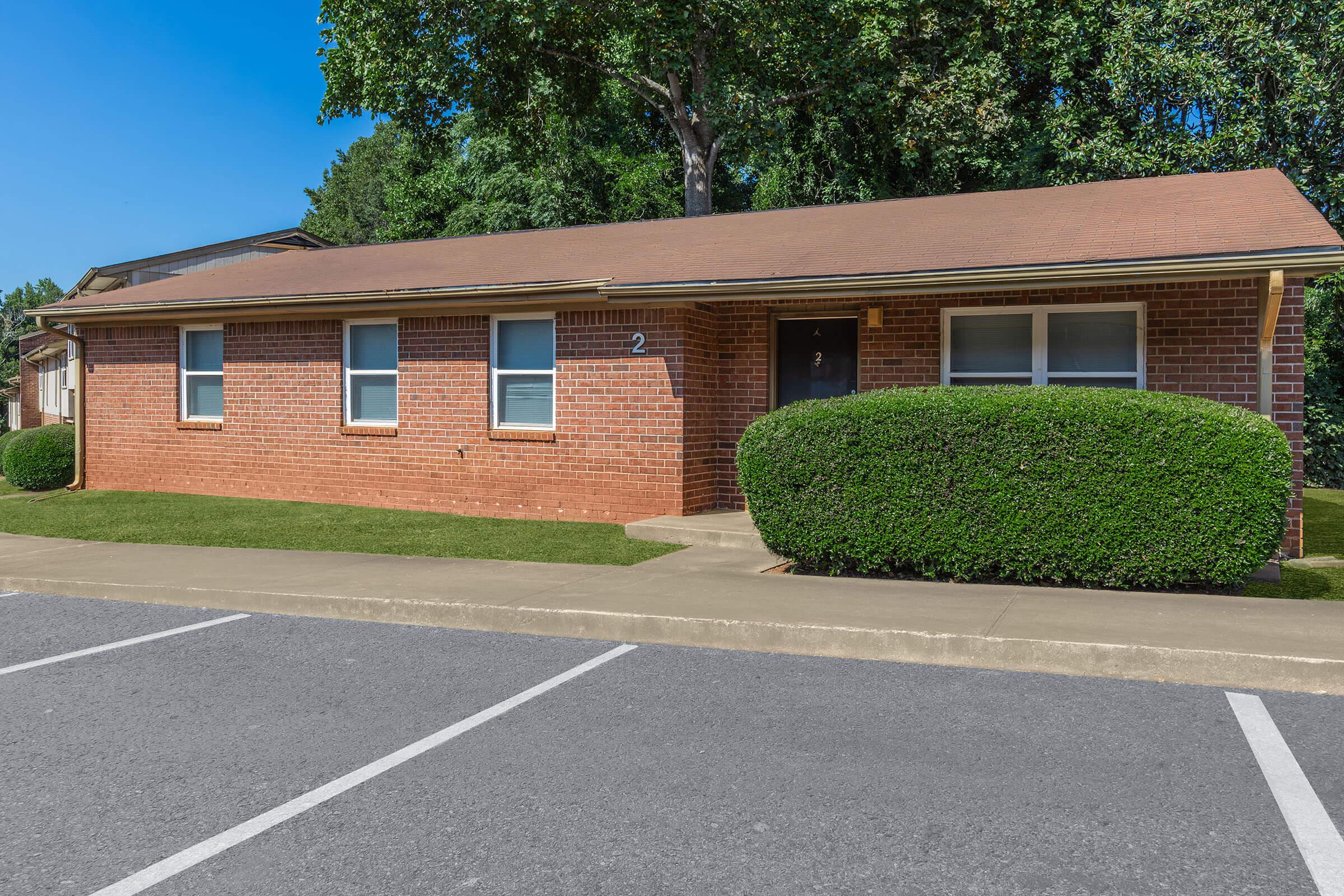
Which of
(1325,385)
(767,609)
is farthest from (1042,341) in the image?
(1325,385)

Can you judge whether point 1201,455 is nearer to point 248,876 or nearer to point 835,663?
point 835,663

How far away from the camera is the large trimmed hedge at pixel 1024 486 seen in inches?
289

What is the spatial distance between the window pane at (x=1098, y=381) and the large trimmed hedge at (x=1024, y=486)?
2.80 meters

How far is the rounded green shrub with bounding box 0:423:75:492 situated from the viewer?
54.1ft

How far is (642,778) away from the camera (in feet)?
13.9

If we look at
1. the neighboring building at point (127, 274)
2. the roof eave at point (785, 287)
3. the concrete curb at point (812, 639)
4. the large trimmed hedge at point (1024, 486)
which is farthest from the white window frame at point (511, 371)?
the neighboring building at point (127, 274)

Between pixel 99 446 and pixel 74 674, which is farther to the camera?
pixel 99 446

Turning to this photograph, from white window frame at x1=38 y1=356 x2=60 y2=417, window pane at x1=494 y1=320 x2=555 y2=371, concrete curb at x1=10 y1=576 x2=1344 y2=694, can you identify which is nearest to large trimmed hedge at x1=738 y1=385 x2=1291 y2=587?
concrete curb at x1=10 y1=576 x2=1344 y2=694

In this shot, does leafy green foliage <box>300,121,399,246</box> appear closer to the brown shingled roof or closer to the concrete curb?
the brown shingled roof

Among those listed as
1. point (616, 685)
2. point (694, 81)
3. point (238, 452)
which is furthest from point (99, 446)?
point (694, 81)

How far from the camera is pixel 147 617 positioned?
7566 mm

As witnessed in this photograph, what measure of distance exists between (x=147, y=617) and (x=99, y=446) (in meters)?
9.84

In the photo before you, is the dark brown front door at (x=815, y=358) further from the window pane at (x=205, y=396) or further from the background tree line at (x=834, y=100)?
the background tree line at (x=834, y=100)

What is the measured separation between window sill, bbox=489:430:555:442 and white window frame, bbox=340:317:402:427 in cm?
154
